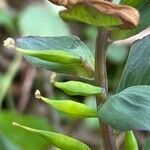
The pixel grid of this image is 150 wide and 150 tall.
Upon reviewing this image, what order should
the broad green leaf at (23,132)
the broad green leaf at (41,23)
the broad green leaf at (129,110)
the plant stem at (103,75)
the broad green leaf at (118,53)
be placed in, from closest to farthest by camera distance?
the broad green leaf at (129,110)
the plant stem at (103,75)
the broad green leaf at (23,132)
the broad green leaf at (41,23)
the broad green leaf at (118,53)

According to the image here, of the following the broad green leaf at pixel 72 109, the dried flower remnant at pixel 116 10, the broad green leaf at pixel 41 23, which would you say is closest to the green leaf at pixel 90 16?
the dried flower remnant at pixel 116 10

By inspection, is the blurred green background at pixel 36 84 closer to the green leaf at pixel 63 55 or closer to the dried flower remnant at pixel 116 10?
the green leaf at pixel 63 55

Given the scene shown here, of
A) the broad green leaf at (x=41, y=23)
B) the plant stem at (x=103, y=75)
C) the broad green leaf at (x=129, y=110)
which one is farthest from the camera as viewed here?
the broad green leaf at (x=41, y=23)

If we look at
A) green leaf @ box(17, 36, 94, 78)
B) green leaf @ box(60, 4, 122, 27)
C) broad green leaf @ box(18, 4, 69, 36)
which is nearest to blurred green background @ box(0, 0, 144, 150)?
broad green leaf @ box(18, 4, 69, 36)

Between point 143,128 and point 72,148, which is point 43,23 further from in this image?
point 143,128

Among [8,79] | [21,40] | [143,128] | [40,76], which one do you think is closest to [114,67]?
[40,76]

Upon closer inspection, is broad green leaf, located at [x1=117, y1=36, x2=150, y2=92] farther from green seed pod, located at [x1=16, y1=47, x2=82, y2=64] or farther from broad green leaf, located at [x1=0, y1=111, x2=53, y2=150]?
broad green leaf, located at [x1=0, y1=111, x2=53, y2=150]

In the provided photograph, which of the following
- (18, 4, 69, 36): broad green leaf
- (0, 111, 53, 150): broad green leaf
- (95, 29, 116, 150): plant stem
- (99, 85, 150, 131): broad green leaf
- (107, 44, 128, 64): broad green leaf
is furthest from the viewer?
(107, 44, 128, 64): broad green leaf
